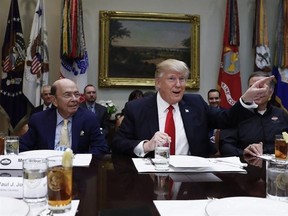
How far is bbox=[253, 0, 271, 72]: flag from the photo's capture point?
5.18 metres

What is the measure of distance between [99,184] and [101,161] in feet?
1.58

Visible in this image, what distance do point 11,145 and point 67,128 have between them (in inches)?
28.3

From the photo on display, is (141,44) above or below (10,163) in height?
above

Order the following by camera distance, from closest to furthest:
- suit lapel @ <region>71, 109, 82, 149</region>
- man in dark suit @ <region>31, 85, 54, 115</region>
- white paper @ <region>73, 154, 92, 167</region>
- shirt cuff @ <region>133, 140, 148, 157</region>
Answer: white paper @ <region>73, 154, 92, 167</region>
shirt cuff @ <region>133, 140, 148, 157</region>
suit lapel @ <region>71, 109, 82, 149</region>
man in dark suit @ <region>31, 85, 54, 115</region>

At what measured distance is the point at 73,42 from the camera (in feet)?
15.3

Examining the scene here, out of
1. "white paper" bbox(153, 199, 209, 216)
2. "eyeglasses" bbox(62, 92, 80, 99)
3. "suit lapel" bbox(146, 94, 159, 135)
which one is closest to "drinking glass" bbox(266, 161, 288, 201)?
"white paper" bbox(153, 199, 209, 216)

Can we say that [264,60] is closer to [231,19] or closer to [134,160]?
[231,19]

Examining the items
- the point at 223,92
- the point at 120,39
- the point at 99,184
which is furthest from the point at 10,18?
the point at 99,184

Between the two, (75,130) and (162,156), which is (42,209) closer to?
(162,156)

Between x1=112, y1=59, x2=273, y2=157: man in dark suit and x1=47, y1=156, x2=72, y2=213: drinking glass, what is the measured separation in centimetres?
109

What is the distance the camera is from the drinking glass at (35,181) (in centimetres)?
96

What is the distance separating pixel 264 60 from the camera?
5.18 meters

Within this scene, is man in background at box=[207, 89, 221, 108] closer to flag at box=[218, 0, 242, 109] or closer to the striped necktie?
flag at box=[218, 0, 242, 109]

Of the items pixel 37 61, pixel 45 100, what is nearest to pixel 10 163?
pixel 45 100
